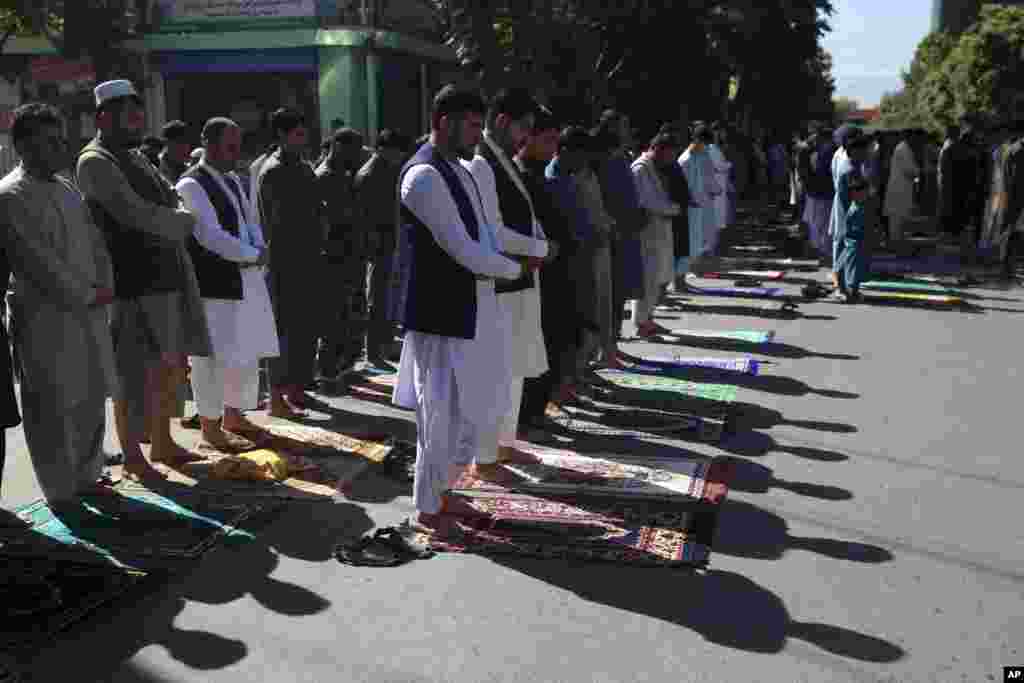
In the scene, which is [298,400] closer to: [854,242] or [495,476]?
[495,476]

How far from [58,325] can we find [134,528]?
3.27 ft

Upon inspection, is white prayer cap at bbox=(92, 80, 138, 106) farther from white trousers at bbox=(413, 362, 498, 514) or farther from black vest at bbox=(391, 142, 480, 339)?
white trousers at bbox=(413, 362, 498, 514)

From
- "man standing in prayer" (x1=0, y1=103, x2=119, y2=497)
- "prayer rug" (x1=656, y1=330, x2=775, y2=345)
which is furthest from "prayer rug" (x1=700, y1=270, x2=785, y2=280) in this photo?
"man standing in prayer" (x1=0, y1=103, x2=119, y2=497)

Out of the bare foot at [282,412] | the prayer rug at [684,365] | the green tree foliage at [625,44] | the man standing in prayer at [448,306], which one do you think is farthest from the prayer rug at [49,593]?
the green tree foliage at [625,44]

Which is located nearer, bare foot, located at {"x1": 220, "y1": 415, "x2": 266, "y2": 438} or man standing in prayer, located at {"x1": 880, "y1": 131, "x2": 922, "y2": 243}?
bare foot, located at {"x1": 220, "y1": 415, "x2": 266, "y2": 438}

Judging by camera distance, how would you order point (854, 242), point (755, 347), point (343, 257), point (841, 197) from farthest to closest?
point (841, 197) → point (854, 242) → point (755, 347) → point (343, 257)

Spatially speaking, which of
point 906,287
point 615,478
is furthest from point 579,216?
point 906,287

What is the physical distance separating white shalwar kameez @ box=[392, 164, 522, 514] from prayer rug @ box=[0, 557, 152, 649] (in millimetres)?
1307

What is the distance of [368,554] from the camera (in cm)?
491

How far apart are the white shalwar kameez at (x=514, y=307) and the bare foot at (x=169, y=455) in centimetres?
164

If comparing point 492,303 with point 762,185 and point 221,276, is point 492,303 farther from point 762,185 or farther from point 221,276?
point 762,185

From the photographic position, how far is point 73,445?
5.48 meters

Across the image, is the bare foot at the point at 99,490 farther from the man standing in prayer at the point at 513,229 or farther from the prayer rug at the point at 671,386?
the prayer rug at the point at 671,386

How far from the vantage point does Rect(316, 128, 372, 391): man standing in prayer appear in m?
8.44
